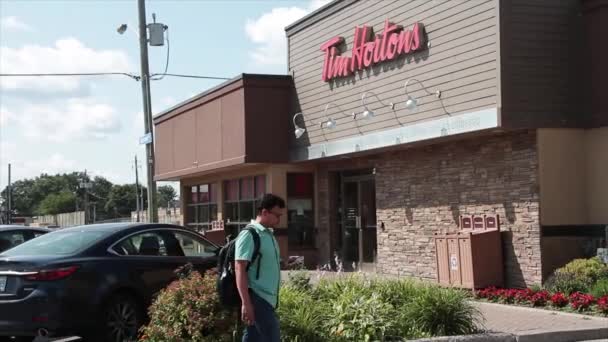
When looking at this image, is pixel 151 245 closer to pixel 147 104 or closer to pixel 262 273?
pixel 262 273

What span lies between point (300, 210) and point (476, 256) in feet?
26.7

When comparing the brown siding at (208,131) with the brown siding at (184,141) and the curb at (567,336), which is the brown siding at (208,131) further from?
the curb at (567,336)

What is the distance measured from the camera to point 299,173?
21906 millimetres

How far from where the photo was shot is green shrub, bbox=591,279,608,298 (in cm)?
1221

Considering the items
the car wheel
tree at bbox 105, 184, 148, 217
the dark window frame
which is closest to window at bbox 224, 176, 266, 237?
the dark window frame

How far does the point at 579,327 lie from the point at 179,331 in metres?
5.21

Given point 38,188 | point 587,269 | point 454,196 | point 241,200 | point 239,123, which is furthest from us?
point 38,188

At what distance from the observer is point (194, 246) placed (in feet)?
37.1

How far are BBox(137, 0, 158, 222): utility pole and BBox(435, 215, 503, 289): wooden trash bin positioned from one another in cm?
979

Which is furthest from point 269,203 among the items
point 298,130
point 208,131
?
point 208,131

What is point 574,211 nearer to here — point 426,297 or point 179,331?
point 426,297

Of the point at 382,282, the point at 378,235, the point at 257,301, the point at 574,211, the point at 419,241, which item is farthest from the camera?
the point at 378,235

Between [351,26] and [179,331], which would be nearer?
[179,331]

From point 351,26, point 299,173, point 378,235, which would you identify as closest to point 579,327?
point 378,235
